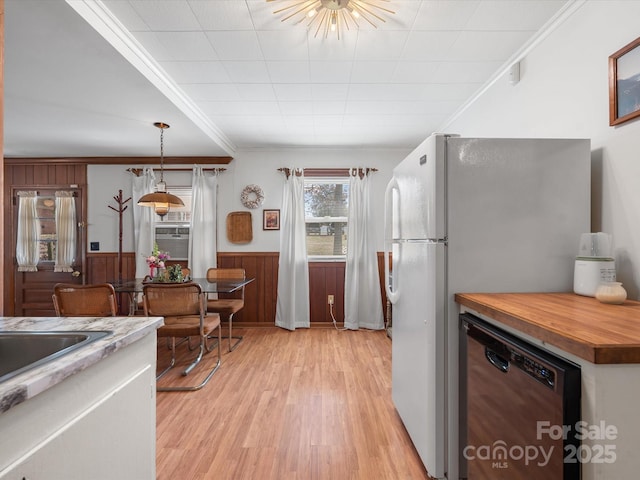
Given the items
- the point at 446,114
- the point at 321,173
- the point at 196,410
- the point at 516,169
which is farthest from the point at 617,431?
the point at 321,173

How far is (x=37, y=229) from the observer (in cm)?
449

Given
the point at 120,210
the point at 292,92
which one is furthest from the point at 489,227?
the point at 120,210

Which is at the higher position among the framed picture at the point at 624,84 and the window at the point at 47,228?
the framed picture at the point at 624,84

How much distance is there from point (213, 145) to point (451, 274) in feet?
10.7

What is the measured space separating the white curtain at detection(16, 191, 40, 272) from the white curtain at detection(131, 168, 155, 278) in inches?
55.9

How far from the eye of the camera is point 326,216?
4.46 meters

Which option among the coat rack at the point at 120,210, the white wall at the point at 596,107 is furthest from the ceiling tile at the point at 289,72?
the coat rack at the point at 120,210

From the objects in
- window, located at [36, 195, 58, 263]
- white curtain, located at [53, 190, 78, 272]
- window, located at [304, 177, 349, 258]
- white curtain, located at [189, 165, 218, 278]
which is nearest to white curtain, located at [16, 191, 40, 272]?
window, located at [36, 195, 58, 263]

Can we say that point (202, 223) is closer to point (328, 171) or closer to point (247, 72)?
point (328, 171)

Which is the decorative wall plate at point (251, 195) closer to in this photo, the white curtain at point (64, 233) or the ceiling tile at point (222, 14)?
the white curtain at point (64, 233)

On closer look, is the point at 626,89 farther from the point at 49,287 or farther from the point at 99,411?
the point at 49,287

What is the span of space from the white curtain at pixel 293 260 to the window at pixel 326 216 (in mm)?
205

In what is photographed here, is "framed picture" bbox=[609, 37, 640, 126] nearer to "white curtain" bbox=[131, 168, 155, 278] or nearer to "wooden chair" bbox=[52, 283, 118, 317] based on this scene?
"wooden chair" bbox=[52, 283, 118, 317]

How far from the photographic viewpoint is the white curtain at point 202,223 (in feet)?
14.1
